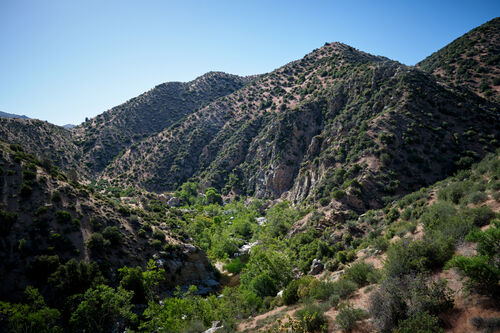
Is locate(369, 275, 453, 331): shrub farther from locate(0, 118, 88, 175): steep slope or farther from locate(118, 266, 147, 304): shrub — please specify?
locate(0, 118, 88, 175): steep slope

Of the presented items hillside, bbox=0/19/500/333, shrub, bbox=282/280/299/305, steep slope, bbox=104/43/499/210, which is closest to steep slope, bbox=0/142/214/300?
hillside, bbox=0/19/500/333

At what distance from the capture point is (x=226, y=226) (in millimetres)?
59062

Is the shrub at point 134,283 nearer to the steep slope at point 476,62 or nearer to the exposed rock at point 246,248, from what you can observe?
the exposed rock at point 246,248

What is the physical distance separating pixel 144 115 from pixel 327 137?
3392 inches

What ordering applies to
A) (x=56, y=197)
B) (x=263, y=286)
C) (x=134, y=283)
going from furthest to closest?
1. (x=56, y=197)
2. (x=134, y=283)
3. (x=263, y=286)

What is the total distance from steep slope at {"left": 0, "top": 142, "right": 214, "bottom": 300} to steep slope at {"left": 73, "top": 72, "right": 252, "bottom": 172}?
193ft

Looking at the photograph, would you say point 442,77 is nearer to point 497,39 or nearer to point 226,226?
point 497,39

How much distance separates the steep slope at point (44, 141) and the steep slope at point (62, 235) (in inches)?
1664

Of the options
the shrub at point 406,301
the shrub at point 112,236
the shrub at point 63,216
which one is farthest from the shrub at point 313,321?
the shrub at point 63,216

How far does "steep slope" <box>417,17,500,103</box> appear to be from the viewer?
5300 cm

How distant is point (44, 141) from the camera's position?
7825cm

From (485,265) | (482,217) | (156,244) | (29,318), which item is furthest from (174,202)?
(485,265)

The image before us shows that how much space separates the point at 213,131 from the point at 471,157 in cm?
8136

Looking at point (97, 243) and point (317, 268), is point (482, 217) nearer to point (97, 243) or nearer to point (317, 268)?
point (317, 268)
